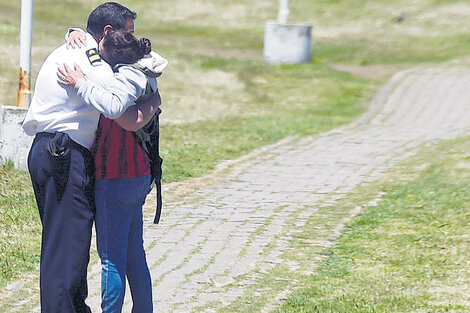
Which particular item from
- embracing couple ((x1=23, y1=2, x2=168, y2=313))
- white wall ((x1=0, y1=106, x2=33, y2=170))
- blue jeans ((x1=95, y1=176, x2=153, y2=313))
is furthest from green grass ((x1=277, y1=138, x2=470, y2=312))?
white wall ((x1=0, y1=106, x2=33, y2=170))

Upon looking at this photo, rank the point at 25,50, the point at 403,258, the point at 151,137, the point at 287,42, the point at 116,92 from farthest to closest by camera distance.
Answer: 1. the point at 287,42
2. the point at 25,50
3. the point at 403,258
4. the point at 151,137
5. the point at 116,92

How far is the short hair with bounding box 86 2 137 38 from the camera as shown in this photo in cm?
471

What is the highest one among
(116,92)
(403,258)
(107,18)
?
(107,18)

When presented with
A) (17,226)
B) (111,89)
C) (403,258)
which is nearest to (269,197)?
(403,258)

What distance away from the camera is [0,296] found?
19.5ft

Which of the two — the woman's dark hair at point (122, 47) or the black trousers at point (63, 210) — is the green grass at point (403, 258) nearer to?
the black trousers at point (63, 210)

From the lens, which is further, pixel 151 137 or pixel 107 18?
pixel 151 137

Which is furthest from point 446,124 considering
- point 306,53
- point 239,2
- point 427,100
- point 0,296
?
point 239,2

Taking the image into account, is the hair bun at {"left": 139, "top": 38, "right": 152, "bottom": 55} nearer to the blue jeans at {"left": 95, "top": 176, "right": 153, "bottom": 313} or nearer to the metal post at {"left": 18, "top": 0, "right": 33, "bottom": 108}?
the blue jeans at {"left": 95, "top": 176, "right": 153, "bottom": 313}

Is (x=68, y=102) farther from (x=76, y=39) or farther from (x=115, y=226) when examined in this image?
(x=115, y=226)

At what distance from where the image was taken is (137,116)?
15.2 feet

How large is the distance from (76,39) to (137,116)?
0.49 metres

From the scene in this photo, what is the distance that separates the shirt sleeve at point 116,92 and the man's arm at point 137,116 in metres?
0.05

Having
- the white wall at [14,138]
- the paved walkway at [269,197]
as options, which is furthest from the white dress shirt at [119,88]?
the white wall at [14,138]
